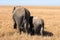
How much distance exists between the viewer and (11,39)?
1209 centimetres

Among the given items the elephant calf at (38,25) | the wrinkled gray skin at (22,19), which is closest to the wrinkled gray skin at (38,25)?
the elephant calf at (38,25)

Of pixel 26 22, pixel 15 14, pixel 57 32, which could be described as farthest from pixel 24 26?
pixel 57 32

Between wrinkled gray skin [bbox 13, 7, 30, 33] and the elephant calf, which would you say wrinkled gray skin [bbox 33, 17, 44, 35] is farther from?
wrinkled gray skin [bbox 13, 7, 30, 33]

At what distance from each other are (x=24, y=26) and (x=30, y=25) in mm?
414

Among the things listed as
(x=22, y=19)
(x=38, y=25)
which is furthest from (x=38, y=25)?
(x=22, y=19)

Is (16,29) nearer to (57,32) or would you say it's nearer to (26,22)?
(26,22)

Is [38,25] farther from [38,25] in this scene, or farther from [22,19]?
[22,19]

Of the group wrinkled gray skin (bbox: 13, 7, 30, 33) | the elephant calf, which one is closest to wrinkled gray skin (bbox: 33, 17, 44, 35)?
the elephant calf

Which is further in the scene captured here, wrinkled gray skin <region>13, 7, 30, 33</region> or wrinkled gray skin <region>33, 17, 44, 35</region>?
wrinkled gray skin <region>13, 7, 30, 33</region>

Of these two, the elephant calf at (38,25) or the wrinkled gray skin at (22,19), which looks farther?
the wrinkled gray skin at (22,19)

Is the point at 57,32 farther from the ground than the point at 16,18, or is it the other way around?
the point at 16,18

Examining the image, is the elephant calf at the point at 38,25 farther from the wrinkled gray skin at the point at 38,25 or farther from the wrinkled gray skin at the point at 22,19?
the wrinkled gray skin at the point at 22,19

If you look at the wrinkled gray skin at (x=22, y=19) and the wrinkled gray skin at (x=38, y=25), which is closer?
the wrinkled gray skin at (x=38, y=25)

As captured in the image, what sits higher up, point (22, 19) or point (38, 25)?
point (22, 19)
